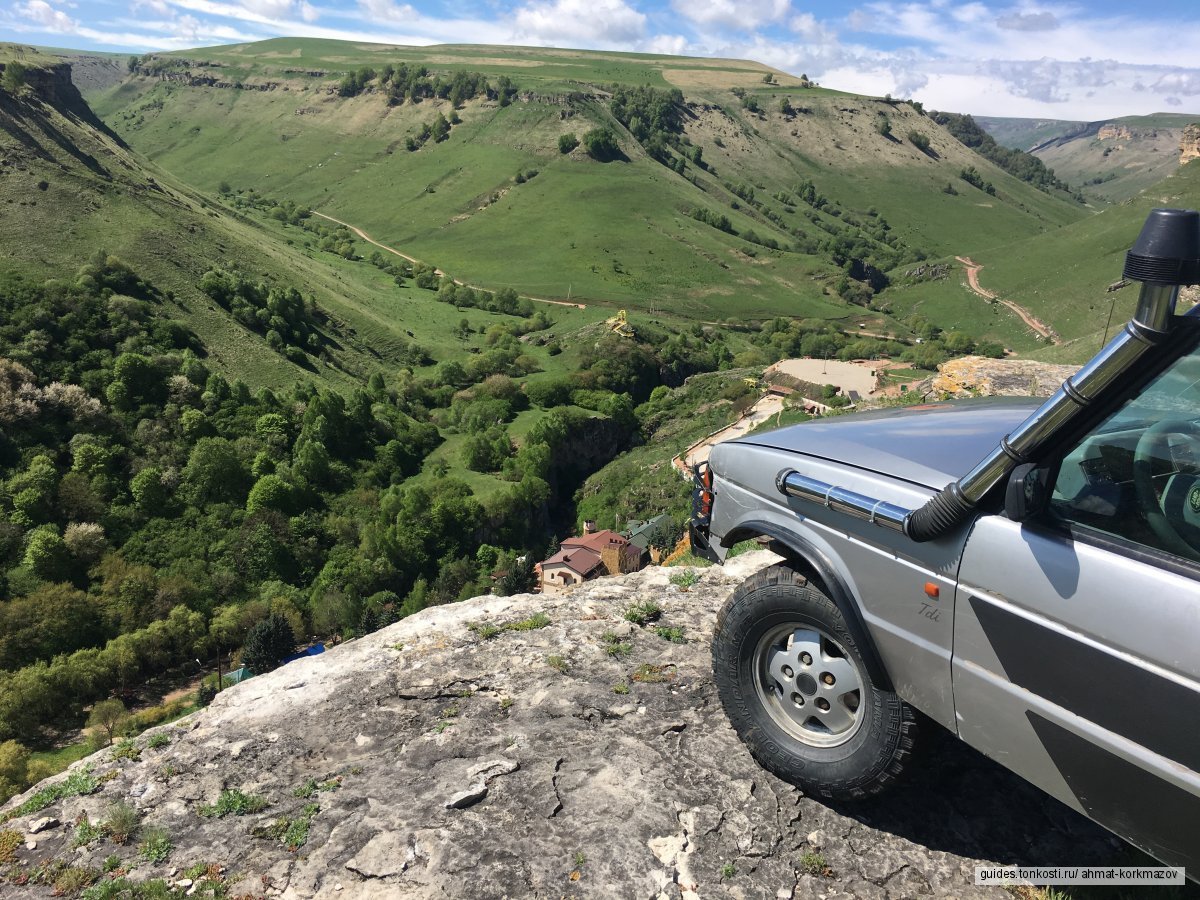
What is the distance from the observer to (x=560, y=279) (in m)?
143

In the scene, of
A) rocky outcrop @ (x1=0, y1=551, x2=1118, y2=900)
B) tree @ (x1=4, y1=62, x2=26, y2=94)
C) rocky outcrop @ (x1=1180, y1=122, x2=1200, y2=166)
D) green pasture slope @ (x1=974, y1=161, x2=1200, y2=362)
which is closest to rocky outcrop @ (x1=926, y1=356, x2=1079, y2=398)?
rocky outcrop @ (x1=0, y1=551, x2=1118, y2=900)

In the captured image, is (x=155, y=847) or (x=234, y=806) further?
(x=234, y=806)

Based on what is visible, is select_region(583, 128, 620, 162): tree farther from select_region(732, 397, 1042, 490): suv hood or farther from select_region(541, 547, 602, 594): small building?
select_region(732, 397, 1042, 490): suv hood

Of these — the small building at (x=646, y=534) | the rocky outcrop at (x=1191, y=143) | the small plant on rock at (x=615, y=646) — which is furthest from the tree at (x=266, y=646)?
the rocky outcrop at (x=1191, y=143)

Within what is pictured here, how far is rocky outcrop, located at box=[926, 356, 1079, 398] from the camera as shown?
1994cm

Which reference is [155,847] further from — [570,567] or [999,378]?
[570,567]

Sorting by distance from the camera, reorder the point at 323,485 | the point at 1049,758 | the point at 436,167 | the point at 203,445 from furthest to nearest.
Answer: the point at 436,167 → the point at 323,485 → the point at 203,445 → the point at 1049,758

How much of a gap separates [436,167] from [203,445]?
15949 centimetres

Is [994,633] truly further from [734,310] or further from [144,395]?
[734,310]

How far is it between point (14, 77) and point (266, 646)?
98092 millimetres

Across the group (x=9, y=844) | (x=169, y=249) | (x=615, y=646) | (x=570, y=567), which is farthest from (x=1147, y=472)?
(x=169, y=249)

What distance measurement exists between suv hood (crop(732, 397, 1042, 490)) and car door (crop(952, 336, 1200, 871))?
28.0 inches

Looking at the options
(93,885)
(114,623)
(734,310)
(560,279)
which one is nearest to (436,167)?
(560,279)

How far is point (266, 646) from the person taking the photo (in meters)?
41.5
